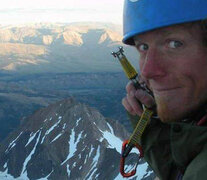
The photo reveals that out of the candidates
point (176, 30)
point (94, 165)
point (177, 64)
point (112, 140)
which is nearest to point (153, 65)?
point (177, 64)

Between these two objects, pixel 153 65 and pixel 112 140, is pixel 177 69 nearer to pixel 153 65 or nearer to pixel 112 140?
pixel 153 65

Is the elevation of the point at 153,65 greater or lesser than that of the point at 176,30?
lesser

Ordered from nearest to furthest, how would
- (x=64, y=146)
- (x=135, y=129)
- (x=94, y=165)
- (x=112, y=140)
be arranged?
(x=135, y=129), (x=94, y=165), (x=112, y=140), (x=64, y=146)

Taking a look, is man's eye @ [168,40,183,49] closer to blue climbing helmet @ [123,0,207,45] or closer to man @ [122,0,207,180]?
man @ [122,0,207,180]

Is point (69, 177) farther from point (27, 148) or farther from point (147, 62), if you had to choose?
point (147, 62)

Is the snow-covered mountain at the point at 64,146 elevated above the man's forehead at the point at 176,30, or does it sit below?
below

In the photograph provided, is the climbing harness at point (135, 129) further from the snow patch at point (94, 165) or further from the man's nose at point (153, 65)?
the snow patch at point (94, 165)

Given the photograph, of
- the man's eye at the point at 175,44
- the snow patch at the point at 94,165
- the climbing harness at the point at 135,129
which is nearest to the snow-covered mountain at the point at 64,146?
the snow patch at the point at 94,165

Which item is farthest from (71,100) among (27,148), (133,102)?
(133,102)
